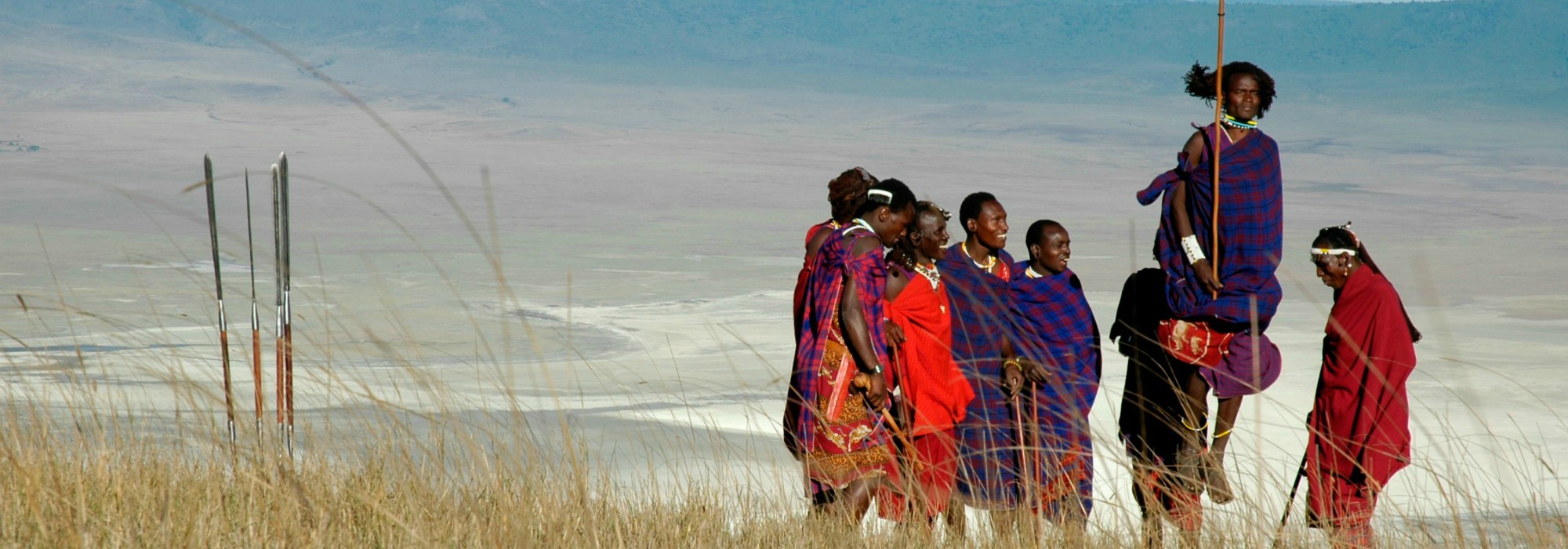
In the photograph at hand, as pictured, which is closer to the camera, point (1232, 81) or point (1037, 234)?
point (1232, 81)

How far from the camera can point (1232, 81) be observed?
4578 mm

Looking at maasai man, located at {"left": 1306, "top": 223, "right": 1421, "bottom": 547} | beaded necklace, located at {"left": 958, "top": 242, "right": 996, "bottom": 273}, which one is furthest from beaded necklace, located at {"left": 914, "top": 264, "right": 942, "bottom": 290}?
maasai man, located at {"left": 1306, "top": 223, "right": 1421, "bottom": 547}

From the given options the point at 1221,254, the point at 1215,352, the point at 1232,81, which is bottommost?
the point at 1215,352

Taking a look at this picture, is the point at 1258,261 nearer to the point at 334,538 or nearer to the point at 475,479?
the point at 475,479

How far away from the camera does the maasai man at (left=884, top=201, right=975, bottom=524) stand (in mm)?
4727

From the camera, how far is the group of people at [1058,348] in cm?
438

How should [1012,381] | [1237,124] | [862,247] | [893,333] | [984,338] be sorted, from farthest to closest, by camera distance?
[984,338] → [1012,381] → [893,333] → [1237,124] → [862,247]

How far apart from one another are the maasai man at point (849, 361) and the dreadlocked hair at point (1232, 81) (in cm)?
88

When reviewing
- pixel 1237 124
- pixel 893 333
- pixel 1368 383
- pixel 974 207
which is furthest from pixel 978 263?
pixel 1368 383

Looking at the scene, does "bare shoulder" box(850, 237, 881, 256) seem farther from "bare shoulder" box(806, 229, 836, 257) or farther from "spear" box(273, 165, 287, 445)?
"spear" box(273, 165, 287, 445)

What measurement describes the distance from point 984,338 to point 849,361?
Answer: 1.71ft

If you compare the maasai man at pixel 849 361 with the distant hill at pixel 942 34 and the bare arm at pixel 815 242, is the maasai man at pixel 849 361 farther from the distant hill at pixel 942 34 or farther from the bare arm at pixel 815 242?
the distant hill at pixel 942 34

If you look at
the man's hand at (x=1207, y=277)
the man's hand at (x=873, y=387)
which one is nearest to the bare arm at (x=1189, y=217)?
the man's hand at (x=1207, y=277)

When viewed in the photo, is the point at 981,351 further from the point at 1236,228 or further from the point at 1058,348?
the point at 1236,228
